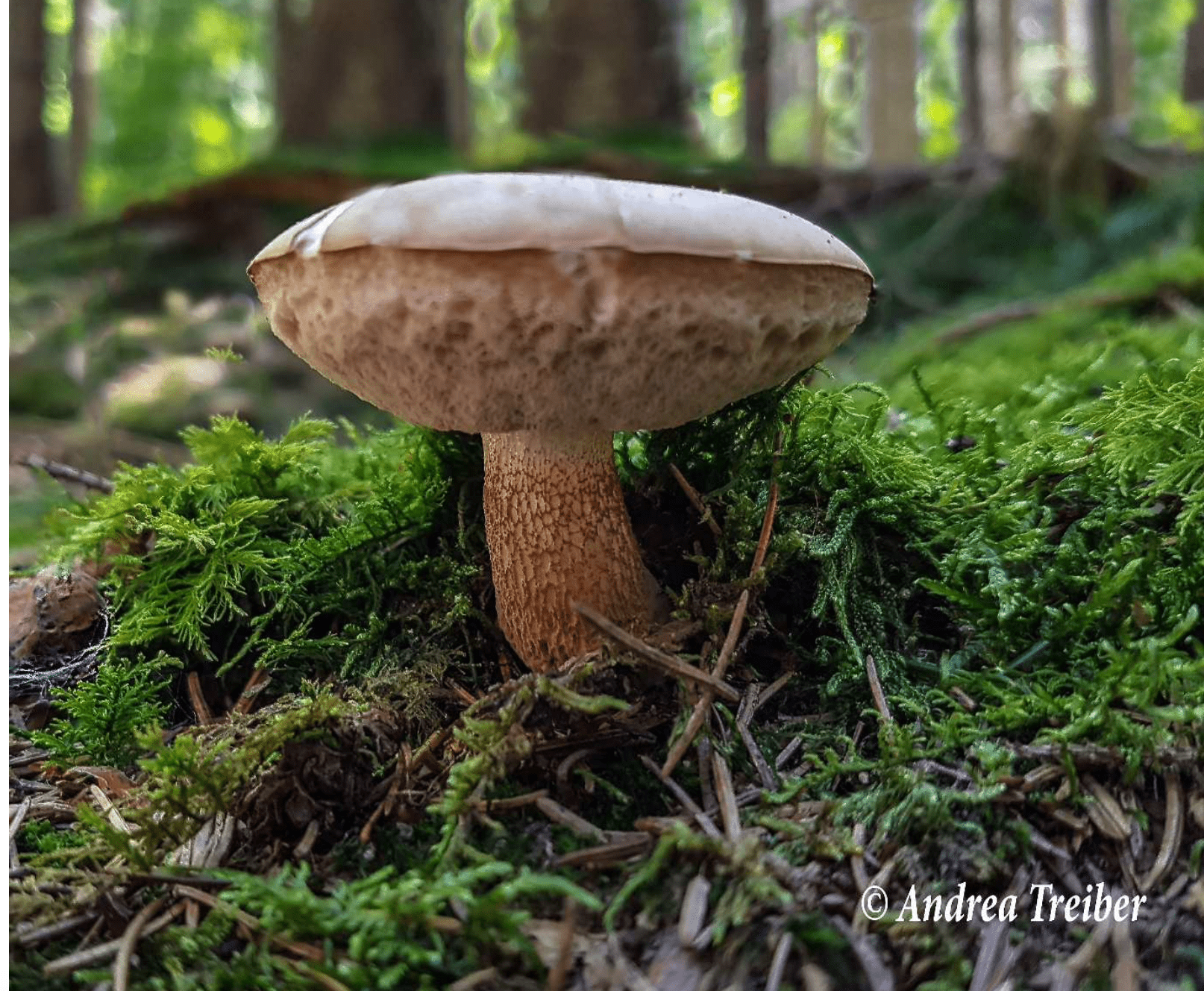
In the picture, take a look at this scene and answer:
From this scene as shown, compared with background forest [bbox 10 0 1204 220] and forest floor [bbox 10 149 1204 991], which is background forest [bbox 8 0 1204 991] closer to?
forest floor [bbox 10 149 1204 991]

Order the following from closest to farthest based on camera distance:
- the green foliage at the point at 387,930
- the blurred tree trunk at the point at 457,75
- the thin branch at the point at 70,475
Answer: the green foliage at the point at 387,930 < the thin branch at the point at 70,475 < the blurred tree trunk at the point at 457,75

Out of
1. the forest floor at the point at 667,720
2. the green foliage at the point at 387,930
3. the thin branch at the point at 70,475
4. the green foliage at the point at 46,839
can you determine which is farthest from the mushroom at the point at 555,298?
the thin branch at the point at 70,475

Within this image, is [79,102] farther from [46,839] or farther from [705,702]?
[705,702]

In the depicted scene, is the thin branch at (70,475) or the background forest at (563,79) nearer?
the thin branch at (70,475)

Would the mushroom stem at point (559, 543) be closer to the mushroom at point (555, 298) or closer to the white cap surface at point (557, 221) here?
the mushroom at point (555, 298)

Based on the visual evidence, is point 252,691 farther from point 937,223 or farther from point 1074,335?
point 937,223

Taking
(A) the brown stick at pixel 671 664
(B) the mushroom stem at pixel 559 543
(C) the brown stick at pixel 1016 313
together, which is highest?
(C) the brown stick at pixel 1016 313

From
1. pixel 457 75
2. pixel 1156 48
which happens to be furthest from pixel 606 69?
pixel 1156 48
